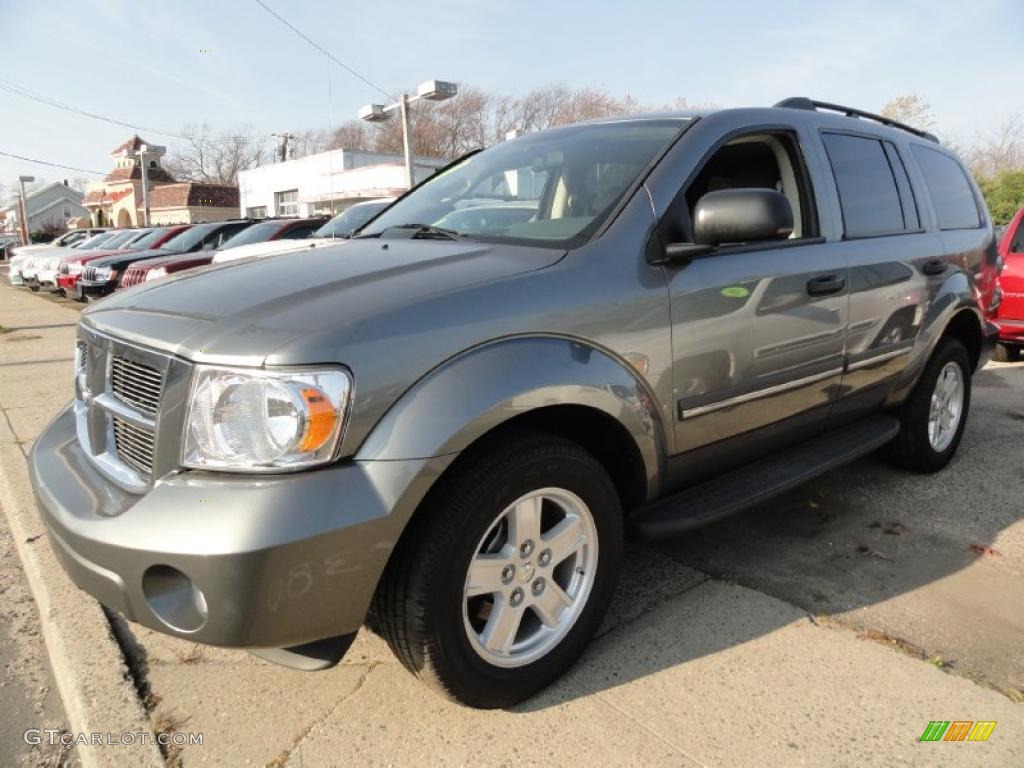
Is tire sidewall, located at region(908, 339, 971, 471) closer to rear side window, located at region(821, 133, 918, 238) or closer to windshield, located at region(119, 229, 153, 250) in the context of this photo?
rear side window, located at region(821, 133, 918, 238)

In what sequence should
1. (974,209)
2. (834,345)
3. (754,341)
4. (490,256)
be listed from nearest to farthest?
(490,256) → (754,341) → (834,345) → (974,209)

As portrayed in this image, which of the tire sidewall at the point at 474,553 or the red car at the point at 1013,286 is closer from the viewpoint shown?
the tire sidewall at the point at 474,553

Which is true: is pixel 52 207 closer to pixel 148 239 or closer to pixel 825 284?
pixel 148 239

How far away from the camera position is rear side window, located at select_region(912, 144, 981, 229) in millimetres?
3967

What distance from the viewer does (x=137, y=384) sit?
79.1 inches

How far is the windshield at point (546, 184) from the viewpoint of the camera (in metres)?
2.54

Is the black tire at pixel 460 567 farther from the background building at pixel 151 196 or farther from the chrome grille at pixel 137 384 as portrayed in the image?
the background building at pixel 151 196

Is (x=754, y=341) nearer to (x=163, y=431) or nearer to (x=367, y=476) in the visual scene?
(x=367, y=476)

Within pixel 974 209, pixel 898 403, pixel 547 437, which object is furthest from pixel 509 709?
pixel 974 209

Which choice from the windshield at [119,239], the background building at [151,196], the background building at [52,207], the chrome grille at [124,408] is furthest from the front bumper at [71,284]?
the background building at [52,207]

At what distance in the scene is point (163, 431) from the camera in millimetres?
1816

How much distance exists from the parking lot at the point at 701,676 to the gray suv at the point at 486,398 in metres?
0.22

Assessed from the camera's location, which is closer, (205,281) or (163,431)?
(163,431)

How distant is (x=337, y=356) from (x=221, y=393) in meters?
0.29
